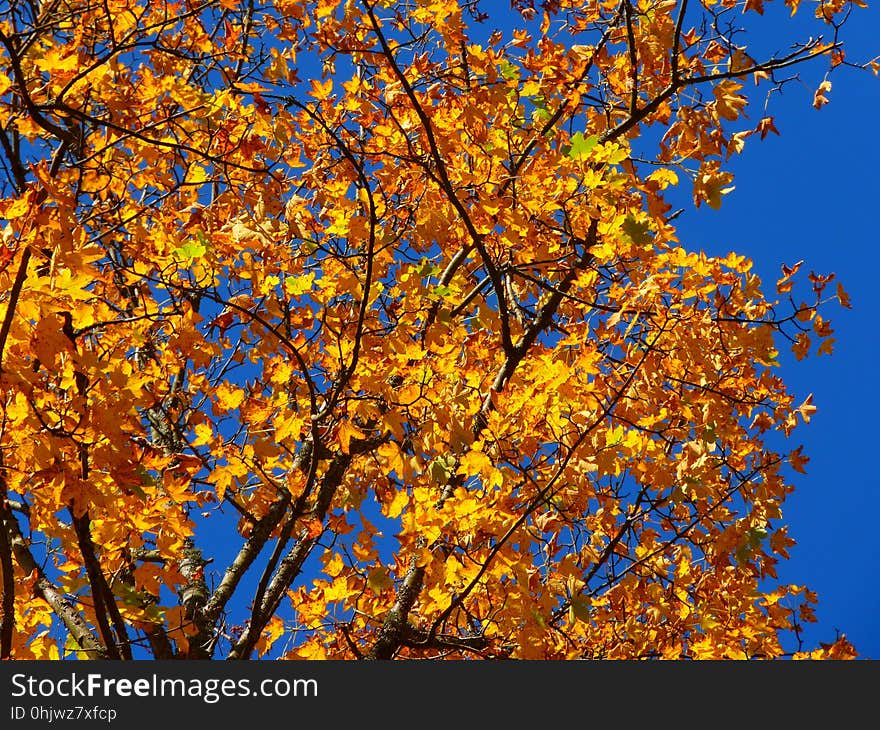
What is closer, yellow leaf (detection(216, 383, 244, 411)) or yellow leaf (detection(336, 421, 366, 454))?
yellow leaf (detection(336, 421, 366, 454))

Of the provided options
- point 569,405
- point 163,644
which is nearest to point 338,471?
point 163,644

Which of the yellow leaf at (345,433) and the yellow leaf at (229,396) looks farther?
the yellow leaf at (229,396)

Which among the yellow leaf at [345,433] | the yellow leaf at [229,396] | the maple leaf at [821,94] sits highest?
the maple leaf at [821,94]

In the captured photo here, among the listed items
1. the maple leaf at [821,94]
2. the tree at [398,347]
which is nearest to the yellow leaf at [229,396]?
the tree at [398,347]

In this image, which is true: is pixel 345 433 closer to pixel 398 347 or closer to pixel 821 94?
pixel 398 347

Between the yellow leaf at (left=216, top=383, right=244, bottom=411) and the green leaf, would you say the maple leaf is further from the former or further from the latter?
the yellow leaf at (left=216, top=383, right=244, bottom=411)

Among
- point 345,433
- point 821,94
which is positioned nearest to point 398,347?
point 345,433

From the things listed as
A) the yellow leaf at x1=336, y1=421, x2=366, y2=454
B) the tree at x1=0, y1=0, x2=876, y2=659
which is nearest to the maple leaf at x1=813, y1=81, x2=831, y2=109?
the tree at x1=0, y1=0, x2=876, y2=659

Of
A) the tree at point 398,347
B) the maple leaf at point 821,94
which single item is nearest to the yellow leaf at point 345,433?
the tree at point 398,347

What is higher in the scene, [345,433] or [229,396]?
[229,396]

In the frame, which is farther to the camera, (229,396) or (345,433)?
(229,396)

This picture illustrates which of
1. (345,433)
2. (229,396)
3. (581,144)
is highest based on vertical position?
(581,144)

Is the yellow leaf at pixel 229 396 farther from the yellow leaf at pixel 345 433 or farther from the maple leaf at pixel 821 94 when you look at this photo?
the maple leaf at pixel 821 94

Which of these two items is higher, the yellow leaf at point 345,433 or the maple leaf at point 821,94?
the maple leaf at point 821,94
